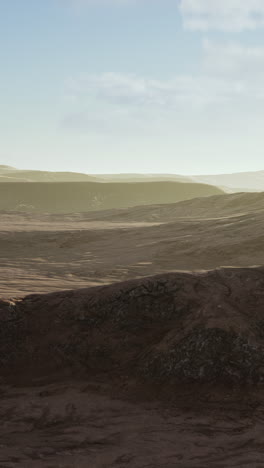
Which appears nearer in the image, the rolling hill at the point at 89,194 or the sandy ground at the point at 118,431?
the sandy ground at the point at 118,431

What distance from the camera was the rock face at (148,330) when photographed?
4.55 meters

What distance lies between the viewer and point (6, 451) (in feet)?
11.2

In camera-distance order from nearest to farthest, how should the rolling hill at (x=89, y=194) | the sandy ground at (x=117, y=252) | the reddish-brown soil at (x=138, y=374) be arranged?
the reddish-brown soil at (x=138, y=374), the sandy ground at (x=117, y=252), the rolling hill at (x=89, y=194)

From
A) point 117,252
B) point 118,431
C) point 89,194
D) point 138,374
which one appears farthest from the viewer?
point 89,194

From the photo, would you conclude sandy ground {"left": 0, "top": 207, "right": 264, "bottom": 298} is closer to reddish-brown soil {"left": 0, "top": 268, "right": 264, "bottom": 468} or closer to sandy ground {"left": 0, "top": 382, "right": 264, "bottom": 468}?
reddish-brown soil {"left": 0, "top": 268, "right": 264, "bottom": 468}

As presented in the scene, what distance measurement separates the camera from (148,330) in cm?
509

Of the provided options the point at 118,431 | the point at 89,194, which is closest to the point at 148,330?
the point at 118,431

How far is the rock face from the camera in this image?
4.55 metres

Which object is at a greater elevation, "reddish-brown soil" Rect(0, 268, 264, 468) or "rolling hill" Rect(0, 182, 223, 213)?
"rolling hill" Rect(0, 182, 223, 213)

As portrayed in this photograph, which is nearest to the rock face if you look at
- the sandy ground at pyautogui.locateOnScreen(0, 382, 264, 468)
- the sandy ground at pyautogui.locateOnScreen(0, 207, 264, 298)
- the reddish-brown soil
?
the reddish-brown soil

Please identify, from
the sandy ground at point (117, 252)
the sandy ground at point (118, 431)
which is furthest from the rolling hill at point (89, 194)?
the sandy ground at point (118, 431)

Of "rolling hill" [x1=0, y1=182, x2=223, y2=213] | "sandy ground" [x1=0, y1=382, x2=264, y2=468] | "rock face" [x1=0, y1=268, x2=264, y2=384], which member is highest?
"rolling hill" [x1=0, y1=182, x2=223, y2=213]

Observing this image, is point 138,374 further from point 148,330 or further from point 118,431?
point 118,431

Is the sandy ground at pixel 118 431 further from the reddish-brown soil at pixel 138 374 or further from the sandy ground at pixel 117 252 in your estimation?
the sandy ground at pixel 117 252
